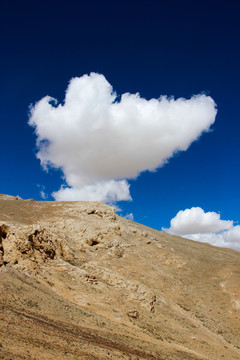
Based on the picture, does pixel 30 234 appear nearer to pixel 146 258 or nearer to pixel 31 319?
pixel 31 319

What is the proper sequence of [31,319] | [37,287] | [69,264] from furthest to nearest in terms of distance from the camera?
1. [69,264]
2. [37,287]
3. [31,319]

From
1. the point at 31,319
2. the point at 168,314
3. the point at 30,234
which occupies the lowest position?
the point at 31,319

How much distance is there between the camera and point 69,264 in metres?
36.0

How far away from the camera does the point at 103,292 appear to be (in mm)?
33188

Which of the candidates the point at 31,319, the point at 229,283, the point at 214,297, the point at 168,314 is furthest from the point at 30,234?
the point at 229,283

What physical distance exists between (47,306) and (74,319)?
10.1 feet

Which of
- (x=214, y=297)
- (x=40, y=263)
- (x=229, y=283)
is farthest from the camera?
(x=229, y=283)

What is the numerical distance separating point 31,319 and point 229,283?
143ft

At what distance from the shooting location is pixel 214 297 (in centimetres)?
4512

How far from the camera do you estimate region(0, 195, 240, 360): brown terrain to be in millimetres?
17609

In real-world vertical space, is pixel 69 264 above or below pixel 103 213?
below

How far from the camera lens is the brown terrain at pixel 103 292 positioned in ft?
57.8

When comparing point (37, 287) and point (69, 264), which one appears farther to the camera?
point (69, 264)

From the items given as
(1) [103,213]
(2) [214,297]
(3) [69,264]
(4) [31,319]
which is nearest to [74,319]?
(4) [31,319]
